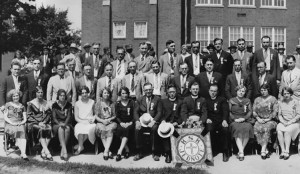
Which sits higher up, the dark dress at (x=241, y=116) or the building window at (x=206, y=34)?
the building window at (x=206, y=34)

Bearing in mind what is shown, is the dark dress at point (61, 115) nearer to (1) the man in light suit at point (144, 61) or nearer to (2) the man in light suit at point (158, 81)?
(2) the man in light suit at point (158, 81)

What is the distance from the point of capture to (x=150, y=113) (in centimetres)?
936

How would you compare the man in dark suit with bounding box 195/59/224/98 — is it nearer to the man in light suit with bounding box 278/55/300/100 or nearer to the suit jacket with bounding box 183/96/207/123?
the suit jacket with bounding box 183/96/207/123

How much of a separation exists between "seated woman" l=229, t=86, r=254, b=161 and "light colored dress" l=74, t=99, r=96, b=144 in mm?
3254

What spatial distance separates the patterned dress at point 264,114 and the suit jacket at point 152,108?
7.38ft

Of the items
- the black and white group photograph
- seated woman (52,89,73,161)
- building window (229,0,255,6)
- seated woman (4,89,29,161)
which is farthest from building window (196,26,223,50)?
seated woman (4,89,29,161)

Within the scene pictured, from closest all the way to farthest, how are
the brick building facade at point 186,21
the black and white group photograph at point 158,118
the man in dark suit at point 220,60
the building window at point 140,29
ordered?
the black and white group photograph at point 158,118 → the man in dark suit at point 220,60 → the brick building facade at point 186,21 → the building window at point 140,29

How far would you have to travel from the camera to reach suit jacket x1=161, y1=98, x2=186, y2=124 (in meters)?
9.23

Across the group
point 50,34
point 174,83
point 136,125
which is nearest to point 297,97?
point 174,83

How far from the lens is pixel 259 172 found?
8.13 m

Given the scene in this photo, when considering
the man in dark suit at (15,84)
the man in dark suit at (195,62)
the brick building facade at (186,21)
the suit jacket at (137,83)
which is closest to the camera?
the man in dark suit at (15,84)

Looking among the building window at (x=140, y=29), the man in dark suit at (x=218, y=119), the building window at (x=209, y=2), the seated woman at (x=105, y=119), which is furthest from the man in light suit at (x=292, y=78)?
the building window at (x=209, y=2)

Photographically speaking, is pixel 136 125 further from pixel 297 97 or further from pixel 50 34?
pixel 50 34

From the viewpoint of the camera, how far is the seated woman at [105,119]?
29.9 ft
